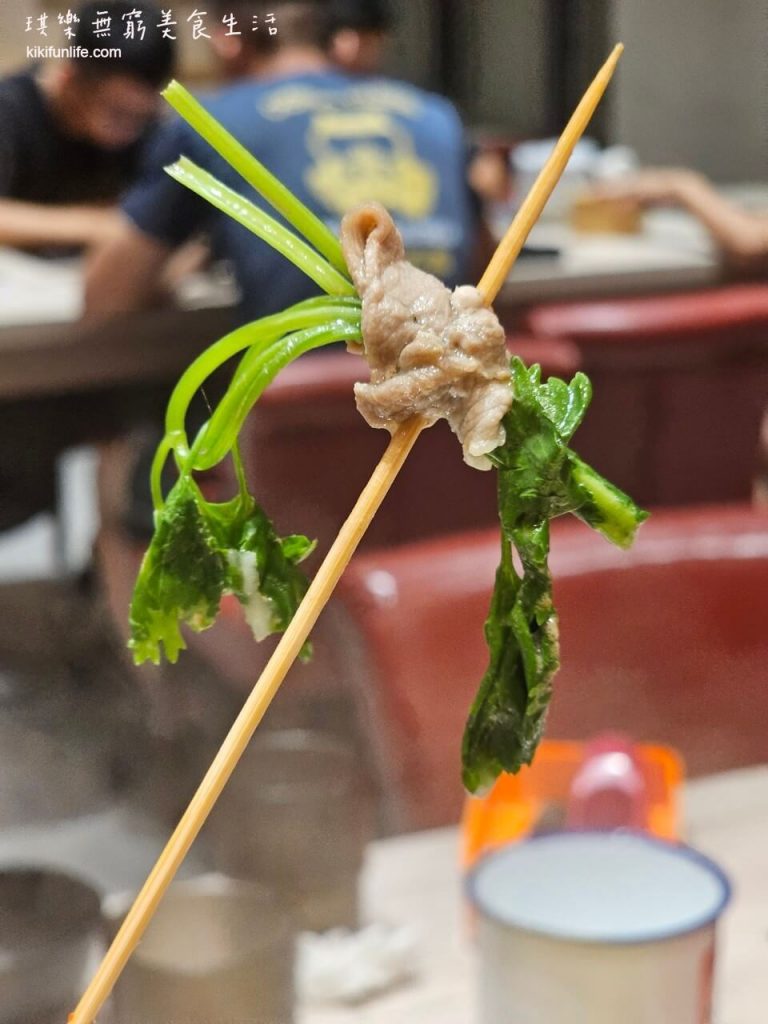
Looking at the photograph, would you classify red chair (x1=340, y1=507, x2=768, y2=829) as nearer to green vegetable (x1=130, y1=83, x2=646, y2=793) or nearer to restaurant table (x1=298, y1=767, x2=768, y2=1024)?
restaurant table (x1=298, y1=767, x2=768, y2=1024)

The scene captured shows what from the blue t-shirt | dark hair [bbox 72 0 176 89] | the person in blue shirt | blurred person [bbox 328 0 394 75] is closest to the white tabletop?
the person in blue shirt

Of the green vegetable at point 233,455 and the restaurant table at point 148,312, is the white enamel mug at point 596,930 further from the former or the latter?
the restaurant table at point 148,312

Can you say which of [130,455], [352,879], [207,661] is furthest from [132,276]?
[352,879]

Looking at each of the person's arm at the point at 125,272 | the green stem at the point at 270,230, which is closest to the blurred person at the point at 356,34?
the person's arm at the point at 125,272

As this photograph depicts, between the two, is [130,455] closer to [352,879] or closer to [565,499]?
[352,879]

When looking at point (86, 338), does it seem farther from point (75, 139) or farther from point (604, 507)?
point (604, 507)
